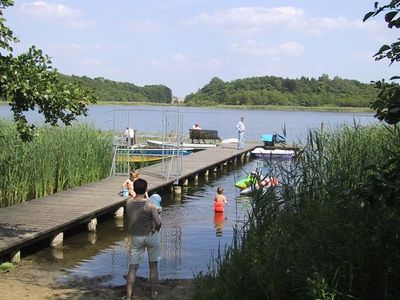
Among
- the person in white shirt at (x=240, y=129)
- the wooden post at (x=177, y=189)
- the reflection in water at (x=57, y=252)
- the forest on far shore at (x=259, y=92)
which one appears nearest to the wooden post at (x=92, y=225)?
the reflection in water at (x=57, y=252)

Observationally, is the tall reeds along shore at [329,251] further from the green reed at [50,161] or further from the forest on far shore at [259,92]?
the forest on far shore at [259,92]

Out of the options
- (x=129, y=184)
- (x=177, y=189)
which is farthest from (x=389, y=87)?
(x=177, y=189)

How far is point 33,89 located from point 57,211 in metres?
4.76

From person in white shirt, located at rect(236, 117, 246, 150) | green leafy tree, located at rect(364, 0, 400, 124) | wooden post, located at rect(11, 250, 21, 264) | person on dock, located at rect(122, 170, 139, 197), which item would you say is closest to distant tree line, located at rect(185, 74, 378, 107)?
person in white shirt, located at rect(236, 117, 246, 150)

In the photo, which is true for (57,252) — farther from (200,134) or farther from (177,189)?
(200,134)

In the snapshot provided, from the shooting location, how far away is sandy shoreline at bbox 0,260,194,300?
6.74m

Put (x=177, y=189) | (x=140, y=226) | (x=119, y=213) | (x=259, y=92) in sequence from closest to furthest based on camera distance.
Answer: (x=140, y=226) → (x=119, y=213) → (x=177, y=189) → (x=259, y=92)

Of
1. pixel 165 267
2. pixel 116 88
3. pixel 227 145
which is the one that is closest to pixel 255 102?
pixel 116 88

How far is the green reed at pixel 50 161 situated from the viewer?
42.9 ft

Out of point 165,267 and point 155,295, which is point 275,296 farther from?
point 165,267

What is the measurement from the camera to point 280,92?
123625mm

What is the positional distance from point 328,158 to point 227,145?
24.3 meters

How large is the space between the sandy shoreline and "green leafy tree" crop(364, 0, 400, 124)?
3982mm

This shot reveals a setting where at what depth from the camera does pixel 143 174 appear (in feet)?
59.4
